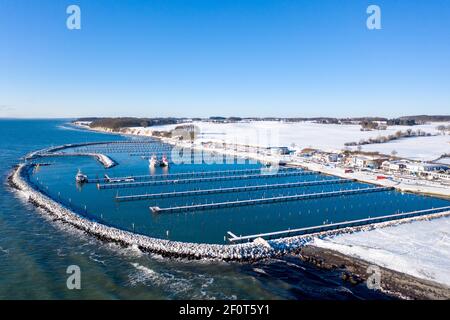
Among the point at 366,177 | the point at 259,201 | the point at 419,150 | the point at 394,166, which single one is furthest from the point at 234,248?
the point at 419,150

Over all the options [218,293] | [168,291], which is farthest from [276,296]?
[168,291]

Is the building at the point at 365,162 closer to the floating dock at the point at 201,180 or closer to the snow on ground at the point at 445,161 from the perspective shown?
the floating dock at the point at 201,180

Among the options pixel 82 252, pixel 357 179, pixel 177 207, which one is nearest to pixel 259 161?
pixel 357 179

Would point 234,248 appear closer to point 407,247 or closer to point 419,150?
point 407,247

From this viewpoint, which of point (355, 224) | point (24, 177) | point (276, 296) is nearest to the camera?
point (276, 296)
